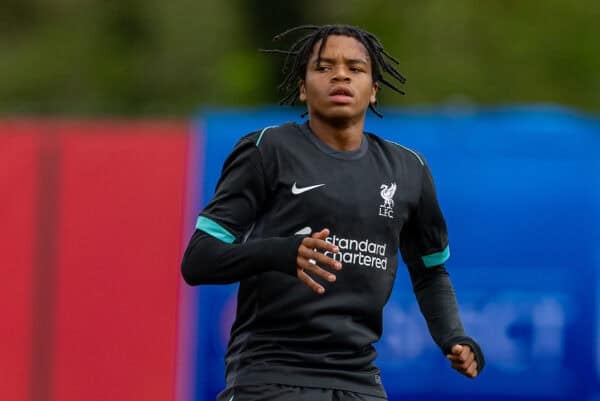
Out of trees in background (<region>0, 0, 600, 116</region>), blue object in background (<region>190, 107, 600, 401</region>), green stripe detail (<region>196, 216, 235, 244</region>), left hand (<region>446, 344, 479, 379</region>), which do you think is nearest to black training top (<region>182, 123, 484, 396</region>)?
green stripe detail (<region>196, 216, 235, 244</region>)

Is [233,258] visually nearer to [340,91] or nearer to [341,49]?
[340,91]

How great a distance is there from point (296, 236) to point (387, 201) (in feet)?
1.40

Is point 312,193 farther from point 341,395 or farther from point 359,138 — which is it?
point 341,395

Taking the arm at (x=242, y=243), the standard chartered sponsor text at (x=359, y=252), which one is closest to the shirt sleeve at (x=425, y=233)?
the standard chartered sponsor text at (x=359, y=252)

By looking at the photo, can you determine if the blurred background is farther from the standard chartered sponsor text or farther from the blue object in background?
the standard chartered sponsor text

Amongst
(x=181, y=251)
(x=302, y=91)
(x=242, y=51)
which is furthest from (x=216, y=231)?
(x=242, y=51)

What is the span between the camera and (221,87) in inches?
672

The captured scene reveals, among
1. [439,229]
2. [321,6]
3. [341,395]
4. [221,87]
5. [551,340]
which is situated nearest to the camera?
[341,395]

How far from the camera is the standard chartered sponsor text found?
4.64m

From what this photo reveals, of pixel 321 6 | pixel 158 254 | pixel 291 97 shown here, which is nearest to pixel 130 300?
pixel 158 254

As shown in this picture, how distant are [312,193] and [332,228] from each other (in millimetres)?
123

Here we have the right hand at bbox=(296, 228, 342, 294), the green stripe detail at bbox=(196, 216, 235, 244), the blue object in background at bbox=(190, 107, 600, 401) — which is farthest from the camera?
the blue object in background at bbox=(190, 107, 600, 401)

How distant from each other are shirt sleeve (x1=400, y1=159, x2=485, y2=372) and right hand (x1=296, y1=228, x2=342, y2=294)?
0.64m

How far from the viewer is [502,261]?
27.3 ft
